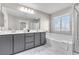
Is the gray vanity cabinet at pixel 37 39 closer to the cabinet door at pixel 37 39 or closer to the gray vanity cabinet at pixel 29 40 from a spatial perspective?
the cabinet door at pixel 37 39

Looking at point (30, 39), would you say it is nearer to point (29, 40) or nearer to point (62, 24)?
point (29, 40)

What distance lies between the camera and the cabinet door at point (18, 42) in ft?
6.80

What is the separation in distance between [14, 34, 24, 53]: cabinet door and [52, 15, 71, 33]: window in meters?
1.27

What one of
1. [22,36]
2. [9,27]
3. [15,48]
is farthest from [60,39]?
[9,27]

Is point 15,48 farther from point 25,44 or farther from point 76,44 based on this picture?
point 76,44

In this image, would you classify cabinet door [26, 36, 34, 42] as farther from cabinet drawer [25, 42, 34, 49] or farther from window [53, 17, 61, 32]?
window [53, 17, 61, 32]

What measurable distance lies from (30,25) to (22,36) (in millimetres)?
586

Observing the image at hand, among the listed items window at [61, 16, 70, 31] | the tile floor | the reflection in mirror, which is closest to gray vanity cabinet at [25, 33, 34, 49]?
the tile floor

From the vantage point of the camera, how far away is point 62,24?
7.84 feet

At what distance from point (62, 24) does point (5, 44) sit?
193 cm

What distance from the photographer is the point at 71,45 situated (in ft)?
7.29

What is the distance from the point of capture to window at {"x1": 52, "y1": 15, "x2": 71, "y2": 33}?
2.27 metres

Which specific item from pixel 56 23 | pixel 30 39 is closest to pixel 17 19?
pixel 30 39

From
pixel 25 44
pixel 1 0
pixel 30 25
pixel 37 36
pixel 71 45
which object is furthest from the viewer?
pixel 37 36
